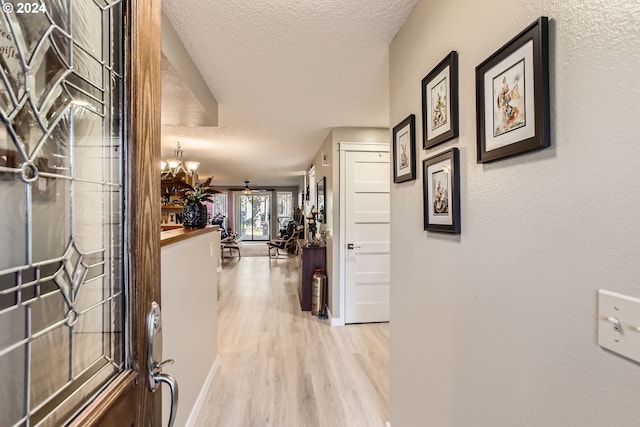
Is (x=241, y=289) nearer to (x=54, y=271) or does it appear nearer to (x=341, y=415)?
(x=341, y=415)

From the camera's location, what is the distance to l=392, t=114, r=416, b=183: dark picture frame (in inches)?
61.7

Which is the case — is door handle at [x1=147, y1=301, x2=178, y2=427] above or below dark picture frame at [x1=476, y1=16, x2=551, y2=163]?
below

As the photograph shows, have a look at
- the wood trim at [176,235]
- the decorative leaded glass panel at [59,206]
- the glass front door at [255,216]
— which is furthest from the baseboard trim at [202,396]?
the glass front door at [255,216]

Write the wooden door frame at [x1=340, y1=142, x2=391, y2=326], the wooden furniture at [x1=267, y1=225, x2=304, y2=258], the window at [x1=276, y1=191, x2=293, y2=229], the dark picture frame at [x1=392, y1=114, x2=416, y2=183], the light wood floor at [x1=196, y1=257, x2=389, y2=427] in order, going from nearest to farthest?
the dark picture frame at [x1=392, y1=114, x2=416, y2=183], the light wood floor at [x1=196, y1=257, x2=389, y2=427], the wooden door frame at [x1=340, y1=142, x2=391, y2=326], the wooden furniture at [x1=267, y1=225, x2=304, y2=258], the window at [x1=276, y1=191, x2=293, y2=229]

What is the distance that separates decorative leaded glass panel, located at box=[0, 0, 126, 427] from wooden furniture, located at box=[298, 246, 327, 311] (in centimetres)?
354

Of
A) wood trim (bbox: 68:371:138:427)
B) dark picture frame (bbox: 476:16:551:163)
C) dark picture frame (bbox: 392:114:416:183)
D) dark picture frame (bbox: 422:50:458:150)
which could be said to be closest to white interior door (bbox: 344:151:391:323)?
dark picture frame (bbox: 392:114:416:183)

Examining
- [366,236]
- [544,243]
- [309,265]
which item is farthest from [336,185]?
[544,243]

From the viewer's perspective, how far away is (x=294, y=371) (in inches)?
103

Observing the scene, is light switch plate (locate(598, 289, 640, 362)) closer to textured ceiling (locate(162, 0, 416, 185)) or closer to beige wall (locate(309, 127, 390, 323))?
textured ceiling (locate(162, 0, 416, 185))

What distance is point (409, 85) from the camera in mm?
1616

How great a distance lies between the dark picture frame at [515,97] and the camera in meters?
0.78

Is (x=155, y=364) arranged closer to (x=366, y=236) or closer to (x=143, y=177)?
(x=143, y=177)

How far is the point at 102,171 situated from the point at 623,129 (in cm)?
108

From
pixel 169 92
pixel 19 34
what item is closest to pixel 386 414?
pixel 19 34
